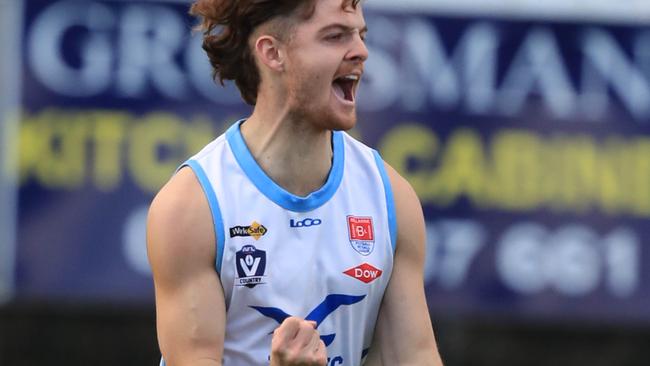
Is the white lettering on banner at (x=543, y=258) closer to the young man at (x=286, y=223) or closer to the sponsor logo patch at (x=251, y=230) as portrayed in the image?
the young man at (x=286, y=223)

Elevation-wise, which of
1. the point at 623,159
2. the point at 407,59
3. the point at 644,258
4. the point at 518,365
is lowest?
the point at 518,365

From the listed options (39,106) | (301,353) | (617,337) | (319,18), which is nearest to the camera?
(301,353)

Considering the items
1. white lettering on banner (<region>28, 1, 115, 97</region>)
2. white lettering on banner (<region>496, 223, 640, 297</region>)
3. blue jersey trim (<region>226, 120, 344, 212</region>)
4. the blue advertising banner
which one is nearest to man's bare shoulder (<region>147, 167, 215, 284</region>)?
blue jersey trim (<region>226, 120, 344, 212</region>)

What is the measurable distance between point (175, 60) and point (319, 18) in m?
3.63

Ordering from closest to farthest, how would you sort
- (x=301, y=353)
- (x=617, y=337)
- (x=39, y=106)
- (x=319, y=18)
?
(x=301, y=353)
(x=319, y=18)
(x=39, y=106)
(x=617, y=337)

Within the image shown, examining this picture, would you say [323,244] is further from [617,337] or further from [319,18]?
[617,337]

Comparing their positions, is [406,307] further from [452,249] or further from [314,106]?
[452,249]

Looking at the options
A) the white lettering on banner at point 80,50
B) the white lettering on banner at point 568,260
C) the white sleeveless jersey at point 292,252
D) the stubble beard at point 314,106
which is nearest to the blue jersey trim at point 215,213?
the white sleeveless jersey at point 292,252

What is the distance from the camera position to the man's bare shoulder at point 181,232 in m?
4.33

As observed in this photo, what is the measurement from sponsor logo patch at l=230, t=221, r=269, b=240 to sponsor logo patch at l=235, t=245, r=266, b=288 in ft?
0.12

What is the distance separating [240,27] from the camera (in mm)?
4512

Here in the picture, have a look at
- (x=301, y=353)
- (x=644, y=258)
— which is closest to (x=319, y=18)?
(x=301, y=353)

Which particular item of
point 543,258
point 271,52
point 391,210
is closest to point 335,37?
point 271,52

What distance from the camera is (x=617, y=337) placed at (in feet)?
→ 27.6
